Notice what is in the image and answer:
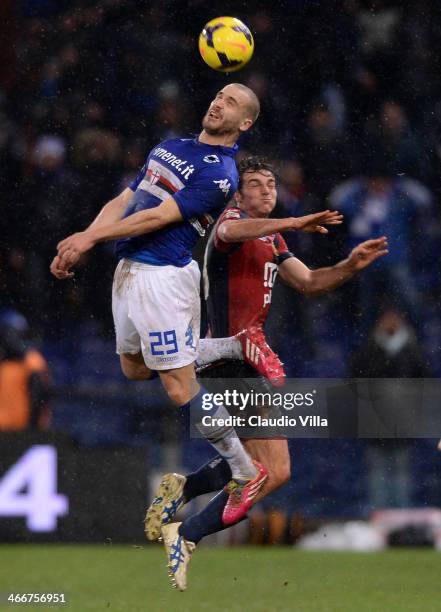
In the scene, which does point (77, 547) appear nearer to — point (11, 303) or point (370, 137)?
point (11, 303)

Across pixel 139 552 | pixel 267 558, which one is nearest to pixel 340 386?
pixel 267 558

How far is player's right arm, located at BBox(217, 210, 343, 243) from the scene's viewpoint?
15.4 ft

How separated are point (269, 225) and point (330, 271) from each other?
560 mm

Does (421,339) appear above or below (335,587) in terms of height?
above

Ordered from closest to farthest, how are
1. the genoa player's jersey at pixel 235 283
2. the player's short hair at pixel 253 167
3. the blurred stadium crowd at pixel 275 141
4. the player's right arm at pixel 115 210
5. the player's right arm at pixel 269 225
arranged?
1. the player's right arm at pixel 269 225
2. the player's right arm at pixel 115 210
3. the genoa player's jersey at pixel 235 283
4. the player's short hair at pixel 253 167
5. the blurred stadium crowd at pixel 275 141

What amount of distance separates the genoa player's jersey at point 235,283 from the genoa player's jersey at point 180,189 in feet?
0.96

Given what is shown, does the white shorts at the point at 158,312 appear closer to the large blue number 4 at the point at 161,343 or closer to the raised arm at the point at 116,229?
the large blue number 4 at the point at 161,343

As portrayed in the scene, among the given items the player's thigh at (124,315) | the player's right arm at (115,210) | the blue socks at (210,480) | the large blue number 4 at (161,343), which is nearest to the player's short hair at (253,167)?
the player's right arm at (115,210)

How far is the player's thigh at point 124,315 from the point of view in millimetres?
5227

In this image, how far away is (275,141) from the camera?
1015 centimetres

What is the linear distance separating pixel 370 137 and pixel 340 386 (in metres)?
4.07

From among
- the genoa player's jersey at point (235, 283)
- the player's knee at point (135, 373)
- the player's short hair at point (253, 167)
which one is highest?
the player's short hair at point (253, 167)

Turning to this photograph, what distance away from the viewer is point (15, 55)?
10695 millimetres

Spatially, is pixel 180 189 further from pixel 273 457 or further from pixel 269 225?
pixel 273 457
